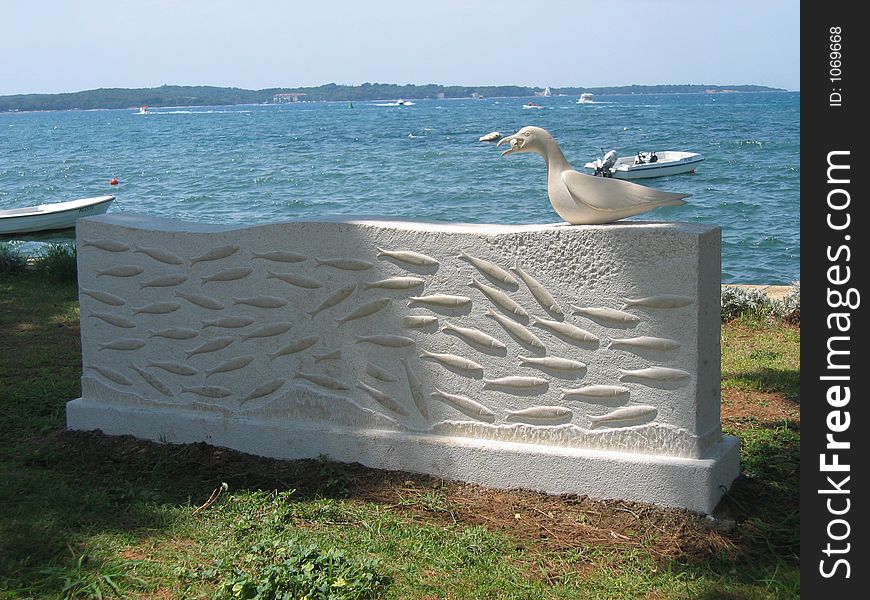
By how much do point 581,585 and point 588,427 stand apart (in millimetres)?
1012

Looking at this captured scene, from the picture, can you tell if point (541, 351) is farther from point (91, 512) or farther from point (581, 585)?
point (91, 512)

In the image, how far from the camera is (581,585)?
4230 millimetres

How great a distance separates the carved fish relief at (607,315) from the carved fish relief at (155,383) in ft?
8.73

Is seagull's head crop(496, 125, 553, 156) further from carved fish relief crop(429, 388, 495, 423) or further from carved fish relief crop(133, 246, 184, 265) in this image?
carved fish relief crop(133, 246, 184, 265)

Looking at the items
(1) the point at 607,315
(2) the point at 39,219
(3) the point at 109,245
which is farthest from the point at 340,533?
(2) the point at 39,219

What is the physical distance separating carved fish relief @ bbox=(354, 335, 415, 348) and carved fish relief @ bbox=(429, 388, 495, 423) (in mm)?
317

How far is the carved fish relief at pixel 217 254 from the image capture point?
5699 millimetres

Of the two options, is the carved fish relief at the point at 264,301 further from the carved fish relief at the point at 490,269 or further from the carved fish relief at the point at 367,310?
the carved fish relief at the point at 490,269

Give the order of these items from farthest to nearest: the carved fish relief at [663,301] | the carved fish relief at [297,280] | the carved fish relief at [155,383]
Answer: the carved fish relief at [155,383]
the carved fish relief at [297,280]
the carved fish relief at [663,301]

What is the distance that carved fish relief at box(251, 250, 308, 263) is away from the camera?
555cm

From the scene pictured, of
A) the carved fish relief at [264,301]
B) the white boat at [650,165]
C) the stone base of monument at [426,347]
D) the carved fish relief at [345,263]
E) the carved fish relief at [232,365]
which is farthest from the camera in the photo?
the white boat at [650,165]

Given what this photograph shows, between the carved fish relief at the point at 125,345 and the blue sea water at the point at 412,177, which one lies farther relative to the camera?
the blue sea water at the point at 412,177

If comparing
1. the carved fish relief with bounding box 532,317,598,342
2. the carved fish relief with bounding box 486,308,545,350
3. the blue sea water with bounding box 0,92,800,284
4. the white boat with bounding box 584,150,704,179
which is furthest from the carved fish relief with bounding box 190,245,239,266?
the white boat with bounding box 584,150,704,179

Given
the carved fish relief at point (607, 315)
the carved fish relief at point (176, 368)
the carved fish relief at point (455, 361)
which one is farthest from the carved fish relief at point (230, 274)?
the carved fish relief at point (607, 315)
